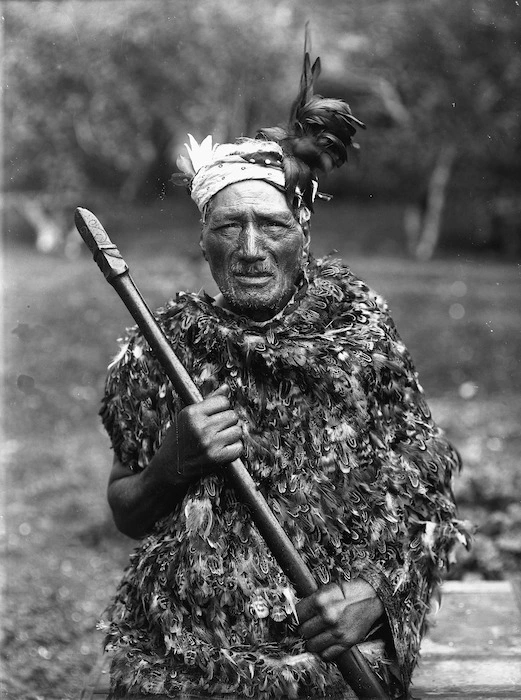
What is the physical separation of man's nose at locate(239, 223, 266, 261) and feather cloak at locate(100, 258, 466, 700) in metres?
0.20

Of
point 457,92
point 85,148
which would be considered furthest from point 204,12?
point 457,92

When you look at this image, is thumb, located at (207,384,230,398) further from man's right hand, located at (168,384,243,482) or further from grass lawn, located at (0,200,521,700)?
grass lawn, located at (0,200,521,700)

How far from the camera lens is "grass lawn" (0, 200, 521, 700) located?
17.5ft

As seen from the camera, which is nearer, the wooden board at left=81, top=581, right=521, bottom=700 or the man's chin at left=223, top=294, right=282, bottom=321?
the man's chin at left=223, top=294, right=282, bottom=321

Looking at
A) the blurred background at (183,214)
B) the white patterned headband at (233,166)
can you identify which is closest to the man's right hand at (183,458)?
the white patterned headband at (233,166)

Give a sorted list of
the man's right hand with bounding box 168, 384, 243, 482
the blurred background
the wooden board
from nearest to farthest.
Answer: the man's right hand with bounding box 168, 384, 243, 482, the wooden board, the blurred background

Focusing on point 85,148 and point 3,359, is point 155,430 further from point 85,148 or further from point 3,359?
point 85,148

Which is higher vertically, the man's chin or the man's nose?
the man's nose

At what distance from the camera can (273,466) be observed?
252cm

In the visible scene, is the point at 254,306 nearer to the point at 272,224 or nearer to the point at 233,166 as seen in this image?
the point at 272,224

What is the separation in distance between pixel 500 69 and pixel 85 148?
5.23 metres

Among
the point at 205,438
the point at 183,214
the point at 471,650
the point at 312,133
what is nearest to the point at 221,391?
the point at 205,438

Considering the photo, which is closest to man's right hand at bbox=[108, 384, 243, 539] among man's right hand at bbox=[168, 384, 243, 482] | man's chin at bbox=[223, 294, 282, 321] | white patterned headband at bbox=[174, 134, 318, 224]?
man's right hand at bbox=[168, 384, 243, 482]

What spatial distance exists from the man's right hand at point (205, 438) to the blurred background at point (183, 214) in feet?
9.07
